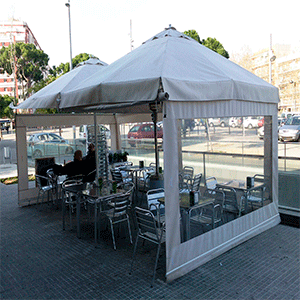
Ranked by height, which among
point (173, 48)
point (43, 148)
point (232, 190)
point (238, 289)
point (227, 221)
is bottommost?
point (238, 289)

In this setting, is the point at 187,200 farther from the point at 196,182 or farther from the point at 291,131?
the point at 291,131

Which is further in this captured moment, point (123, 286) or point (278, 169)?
point (278, 169)

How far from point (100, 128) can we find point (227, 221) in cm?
573

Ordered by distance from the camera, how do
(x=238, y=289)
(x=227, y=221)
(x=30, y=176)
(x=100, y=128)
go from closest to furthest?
(x=238, y=289) < (x=227, y=221) < (x=30, y=176) < (x=100, y=128)

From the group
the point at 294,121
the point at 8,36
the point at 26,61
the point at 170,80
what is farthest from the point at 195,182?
the point at 8,36

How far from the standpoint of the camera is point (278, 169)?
607cm

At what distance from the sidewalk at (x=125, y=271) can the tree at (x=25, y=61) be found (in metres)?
35.8

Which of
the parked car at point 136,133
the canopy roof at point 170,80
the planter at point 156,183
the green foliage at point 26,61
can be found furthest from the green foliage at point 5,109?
the canopy roof at point 170,80

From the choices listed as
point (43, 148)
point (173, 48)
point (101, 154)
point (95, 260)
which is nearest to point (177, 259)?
point (95, 260)

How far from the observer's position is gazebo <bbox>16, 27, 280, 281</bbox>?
385 cm

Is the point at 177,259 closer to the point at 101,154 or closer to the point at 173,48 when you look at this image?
the point at 173,48

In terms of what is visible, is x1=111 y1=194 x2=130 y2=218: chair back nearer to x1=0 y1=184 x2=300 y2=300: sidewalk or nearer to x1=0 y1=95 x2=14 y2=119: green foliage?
x1=0 y1=184 x2=300 y2=300: sidewalk

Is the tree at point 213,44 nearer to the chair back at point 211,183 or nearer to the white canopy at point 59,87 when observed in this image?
the white canopy at point 59,87

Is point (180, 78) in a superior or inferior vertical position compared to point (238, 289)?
superior
